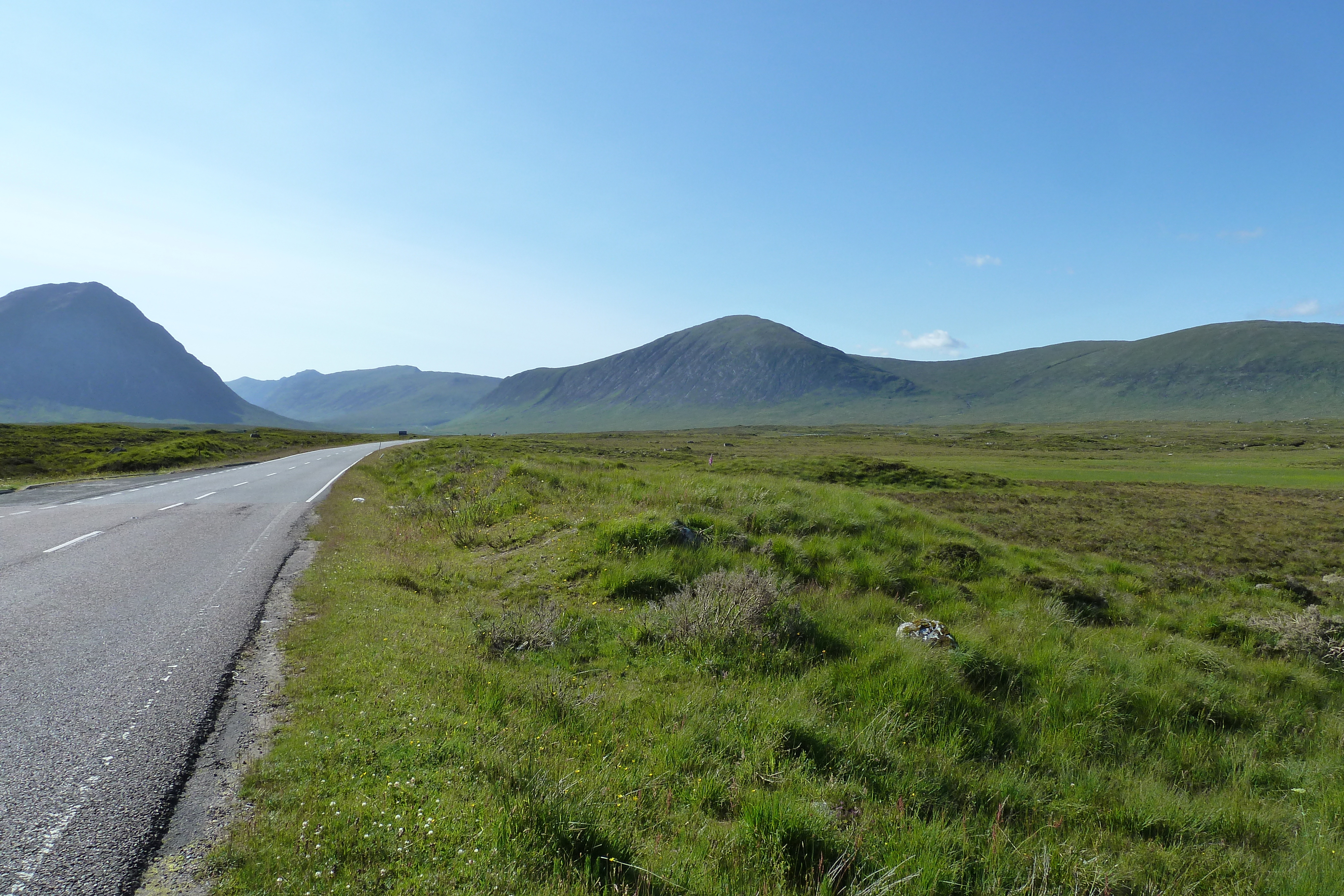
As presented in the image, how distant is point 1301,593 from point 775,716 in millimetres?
17255

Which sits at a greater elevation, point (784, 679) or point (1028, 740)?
point (784, 679)

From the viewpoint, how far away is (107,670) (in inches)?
258

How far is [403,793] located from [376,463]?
42026 millimetres

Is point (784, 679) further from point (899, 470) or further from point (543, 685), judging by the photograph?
point (899, 470)

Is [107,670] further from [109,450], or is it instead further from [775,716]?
[109,450]

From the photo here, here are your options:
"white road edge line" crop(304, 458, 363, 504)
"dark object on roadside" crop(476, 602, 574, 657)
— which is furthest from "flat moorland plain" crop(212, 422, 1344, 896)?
"white road edge line" crop(304, 458, 363, 504)

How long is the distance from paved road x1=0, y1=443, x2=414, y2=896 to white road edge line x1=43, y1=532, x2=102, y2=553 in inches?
2.6

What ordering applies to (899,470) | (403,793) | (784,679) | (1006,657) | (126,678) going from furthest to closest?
(899,470)
(1006,657)
(784,679)
(126,678)
(403,793)

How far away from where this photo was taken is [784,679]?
22.9 feet

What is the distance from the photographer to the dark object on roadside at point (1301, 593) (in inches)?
576

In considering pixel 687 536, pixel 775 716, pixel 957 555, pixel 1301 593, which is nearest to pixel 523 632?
pixel 775 716

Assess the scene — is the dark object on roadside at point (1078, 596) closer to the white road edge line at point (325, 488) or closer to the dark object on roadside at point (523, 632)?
the dark object on roadside at point (523, 632)

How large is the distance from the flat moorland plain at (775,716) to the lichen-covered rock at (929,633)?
236mm

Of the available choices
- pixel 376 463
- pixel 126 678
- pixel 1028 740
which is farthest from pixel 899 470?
pixel 126 678
